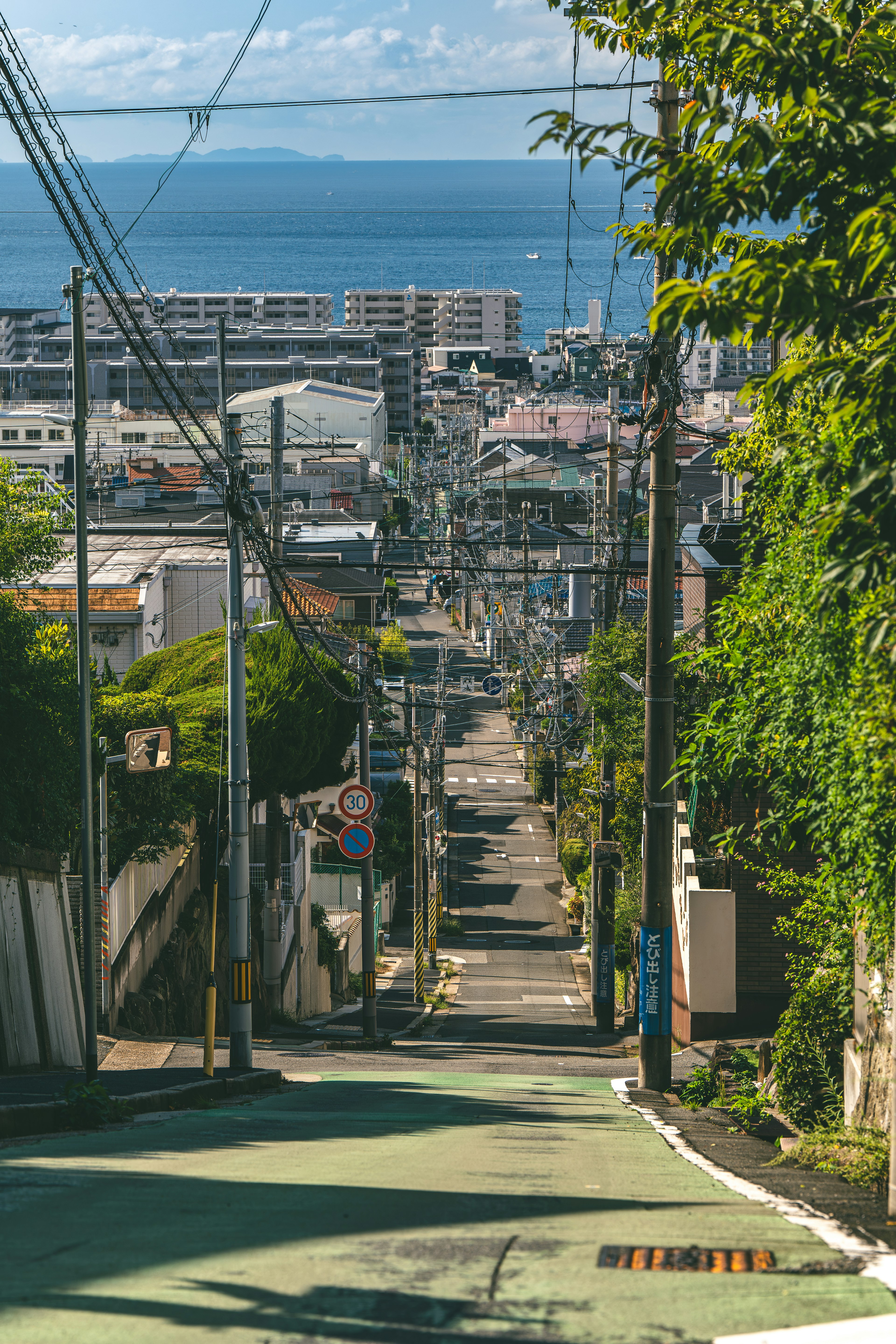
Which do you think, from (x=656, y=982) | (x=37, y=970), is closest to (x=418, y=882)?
(x=37, y=970)

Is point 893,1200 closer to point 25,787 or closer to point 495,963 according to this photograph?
point 25,787

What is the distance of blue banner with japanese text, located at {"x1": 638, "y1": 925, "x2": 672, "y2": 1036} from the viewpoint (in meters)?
14.3

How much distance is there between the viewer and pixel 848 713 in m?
8.06

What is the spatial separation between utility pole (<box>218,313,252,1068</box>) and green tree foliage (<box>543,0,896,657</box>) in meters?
9.76

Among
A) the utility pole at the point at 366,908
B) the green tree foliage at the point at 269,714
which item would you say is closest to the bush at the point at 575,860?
the green tree foliage at the point at 269,714

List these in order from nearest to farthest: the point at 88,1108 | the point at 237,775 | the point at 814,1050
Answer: the point at 88,1108 < the point at 814,1050 < the point at 237,775

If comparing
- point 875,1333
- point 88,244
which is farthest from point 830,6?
point 875,1333

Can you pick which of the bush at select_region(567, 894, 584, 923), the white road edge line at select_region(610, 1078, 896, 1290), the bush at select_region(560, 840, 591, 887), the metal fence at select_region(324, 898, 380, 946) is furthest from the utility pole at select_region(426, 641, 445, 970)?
the white road edge line at select_region(610, 1078, 896, 1290)

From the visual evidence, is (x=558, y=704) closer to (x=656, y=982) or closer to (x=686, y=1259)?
(x=656, y=982)

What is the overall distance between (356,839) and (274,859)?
14.8 ft

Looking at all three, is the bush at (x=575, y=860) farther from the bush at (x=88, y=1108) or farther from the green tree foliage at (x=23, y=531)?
the bush at (x=88, y=1108)

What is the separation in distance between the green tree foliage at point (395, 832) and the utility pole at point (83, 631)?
33.6 meters

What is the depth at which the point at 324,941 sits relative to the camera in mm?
34938

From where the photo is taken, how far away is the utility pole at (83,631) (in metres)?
12.4
